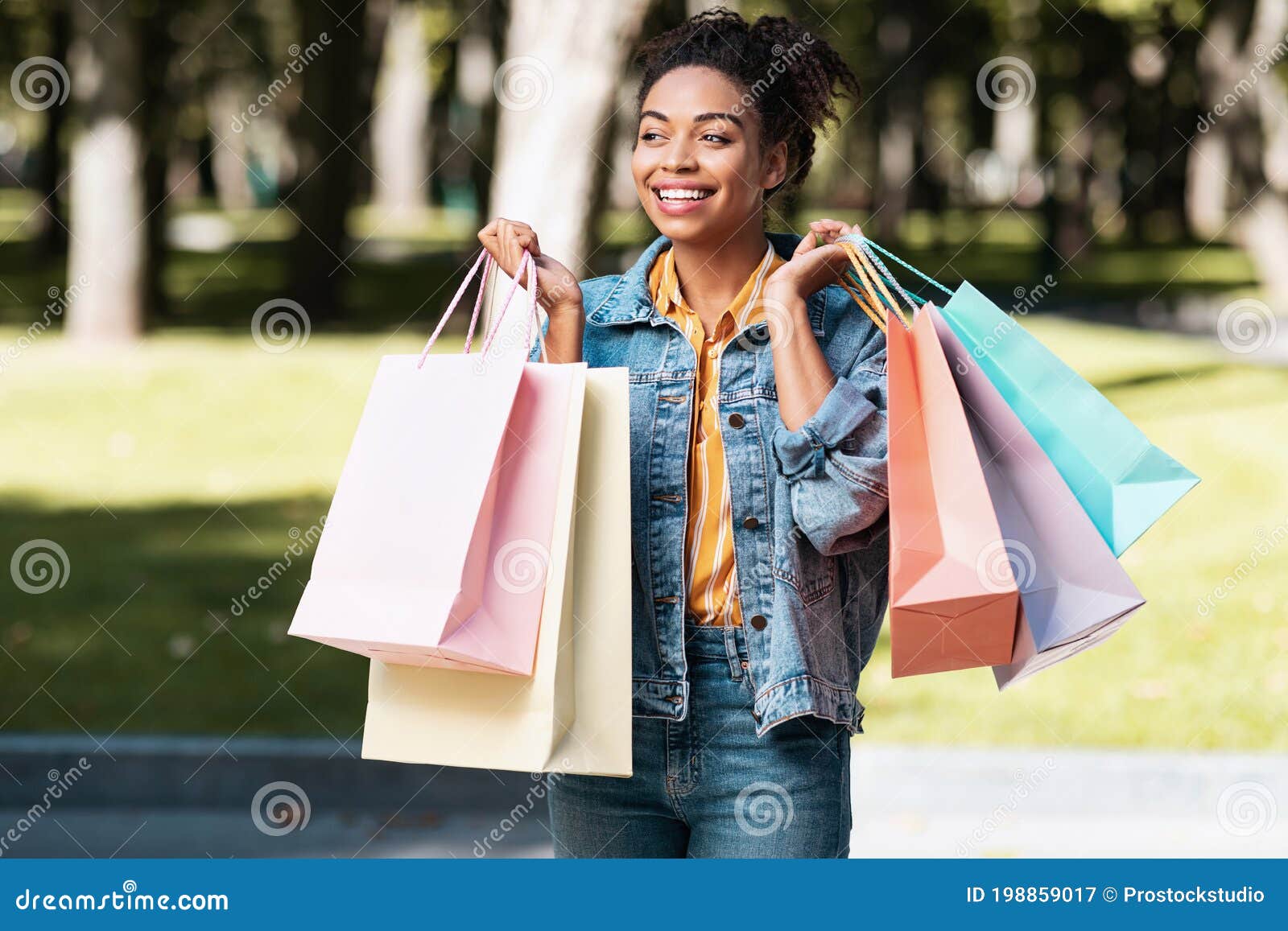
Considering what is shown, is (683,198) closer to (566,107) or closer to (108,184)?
(566,107)

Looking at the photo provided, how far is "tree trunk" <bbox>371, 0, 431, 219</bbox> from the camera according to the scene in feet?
111

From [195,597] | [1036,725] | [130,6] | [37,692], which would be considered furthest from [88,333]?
[1036,725]

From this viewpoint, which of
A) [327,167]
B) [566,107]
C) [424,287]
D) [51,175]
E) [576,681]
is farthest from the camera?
[51,175]

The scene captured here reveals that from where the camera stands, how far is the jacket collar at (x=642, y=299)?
264 cm

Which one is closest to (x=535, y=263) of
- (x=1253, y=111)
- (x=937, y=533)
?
(x=937, y=533)

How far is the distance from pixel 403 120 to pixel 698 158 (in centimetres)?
4074

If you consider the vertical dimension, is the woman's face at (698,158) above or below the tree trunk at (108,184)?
below

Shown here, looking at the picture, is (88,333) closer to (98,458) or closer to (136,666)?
(98,458)

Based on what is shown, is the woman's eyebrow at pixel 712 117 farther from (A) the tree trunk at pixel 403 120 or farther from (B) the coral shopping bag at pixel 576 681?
(A) the tree trunk at pixel 403 120

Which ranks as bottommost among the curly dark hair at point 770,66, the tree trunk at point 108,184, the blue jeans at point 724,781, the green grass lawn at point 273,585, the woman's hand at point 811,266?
the blue jeans at point 724,781

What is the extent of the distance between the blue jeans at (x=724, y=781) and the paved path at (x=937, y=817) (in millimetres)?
2787

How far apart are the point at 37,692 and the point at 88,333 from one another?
421 inches

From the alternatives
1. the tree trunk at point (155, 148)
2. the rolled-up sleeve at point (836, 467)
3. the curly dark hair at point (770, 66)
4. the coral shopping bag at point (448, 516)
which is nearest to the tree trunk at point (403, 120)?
the tree trunk at point (155, 148)

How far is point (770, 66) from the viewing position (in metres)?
2.64
